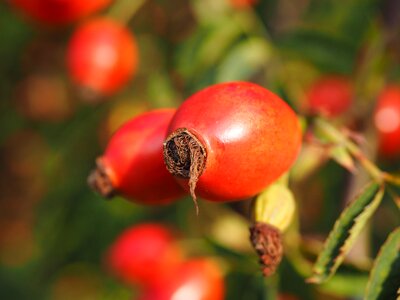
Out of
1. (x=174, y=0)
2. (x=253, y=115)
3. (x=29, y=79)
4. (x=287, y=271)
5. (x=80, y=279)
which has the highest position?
(x=253, y=115)

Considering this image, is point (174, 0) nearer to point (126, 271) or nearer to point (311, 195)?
point (311, 195)

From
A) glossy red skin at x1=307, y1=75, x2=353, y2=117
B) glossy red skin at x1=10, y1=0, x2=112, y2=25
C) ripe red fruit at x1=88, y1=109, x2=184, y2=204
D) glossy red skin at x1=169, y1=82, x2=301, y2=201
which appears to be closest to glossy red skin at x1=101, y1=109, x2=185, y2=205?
ripe red fruit at x1=88, y1=109, x2=184, y2=204

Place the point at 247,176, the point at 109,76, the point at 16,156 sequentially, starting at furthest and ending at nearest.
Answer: the point at 16,156
the point at 109,76
the point at 247,176

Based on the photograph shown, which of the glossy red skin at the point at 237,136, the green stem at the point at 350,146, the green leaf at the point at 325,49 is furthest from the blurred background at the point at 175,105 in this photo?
the glossy red skin at the point at 237,136

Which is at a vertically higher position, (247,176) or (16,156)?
(247,176)

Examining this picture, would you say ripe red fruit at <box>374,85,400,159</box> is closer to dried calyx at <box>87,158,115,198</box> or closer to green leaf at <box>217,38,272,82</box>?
green leaf at <box>217,38,272,82</box>

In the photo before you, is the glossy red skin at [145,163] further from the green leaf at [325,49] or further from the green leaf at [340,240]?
the green leaf at [325,49]

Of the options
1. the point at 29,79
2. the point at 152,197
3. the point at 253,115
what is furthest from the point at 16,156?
the point at 253,115
